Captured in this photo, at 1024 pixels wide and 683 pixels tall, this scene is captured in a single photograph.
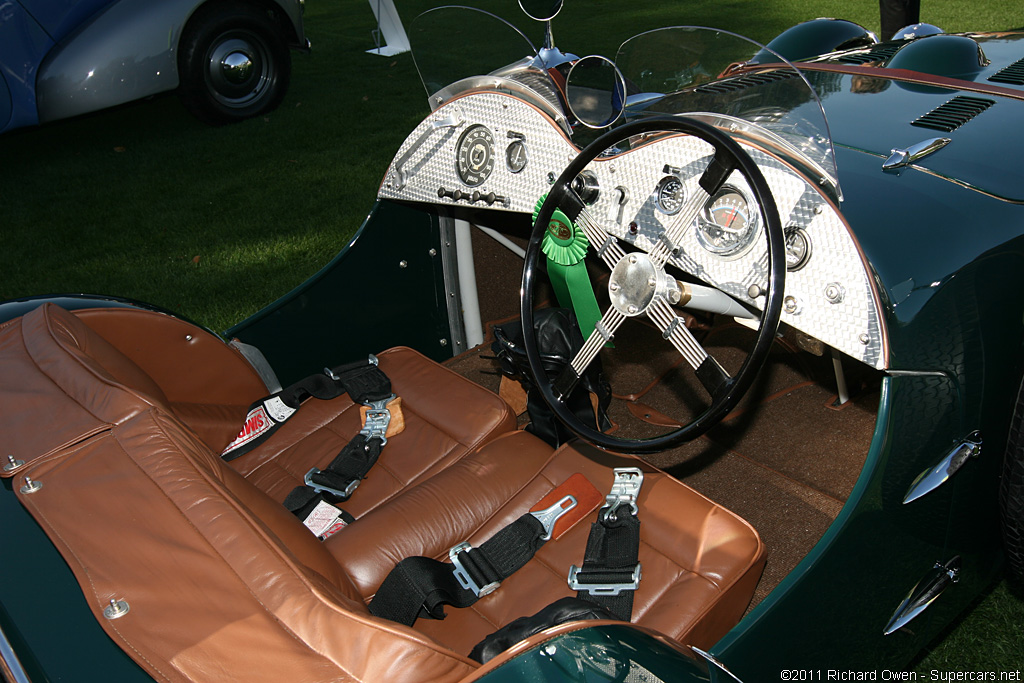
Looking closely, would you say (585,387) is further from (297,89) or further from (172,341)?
(297,89)

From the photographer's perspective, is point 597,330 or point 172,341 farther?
point 172,341

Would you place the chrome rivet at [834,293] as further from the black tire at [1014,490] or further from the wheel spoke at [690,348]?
the black tire at [1014,490]

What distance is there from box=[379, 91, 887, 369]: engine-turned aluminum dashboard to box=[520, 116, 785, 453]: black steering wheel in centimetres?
14

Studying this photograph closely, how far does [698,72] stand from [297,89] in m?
5.69

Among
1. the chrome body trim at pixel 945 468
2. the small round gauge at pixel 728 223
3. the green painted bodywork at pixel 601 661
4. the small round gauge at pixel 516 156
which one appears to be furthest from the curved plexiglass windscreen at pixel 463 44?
the green painted bodywork at pixel 601 661

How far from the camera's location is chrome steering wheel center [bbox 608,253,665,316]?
4.74ft

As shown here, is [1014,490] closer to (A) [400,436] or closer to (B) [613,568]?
(B) [613,568]

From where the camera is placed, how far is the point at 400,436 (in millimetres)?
2121

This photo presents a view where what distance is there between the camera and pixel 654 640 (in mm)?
1118

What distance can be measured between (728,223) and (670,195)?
0.16 metres

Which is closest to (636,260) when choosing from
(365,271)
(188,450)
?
(188,450)

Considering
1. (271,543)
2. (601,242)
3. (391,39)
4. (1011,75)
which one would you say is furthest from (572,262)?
(391,39)

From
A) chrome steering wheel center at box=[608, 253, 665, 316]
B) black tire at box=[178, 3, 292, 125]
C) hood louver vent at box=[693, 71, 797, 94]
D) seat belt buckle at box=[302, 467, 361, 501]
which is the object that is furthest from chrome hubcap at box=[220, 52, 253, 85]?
chrome steering wheel center at box=[608, 253, 665, 316]

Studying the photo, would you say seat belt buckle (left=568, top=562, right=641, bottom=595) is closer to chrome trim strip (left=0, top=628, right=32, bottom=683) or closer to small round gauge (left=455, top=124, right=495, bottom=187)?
chrome trim strip (left=0, top=628, right=32, bottom=683)
